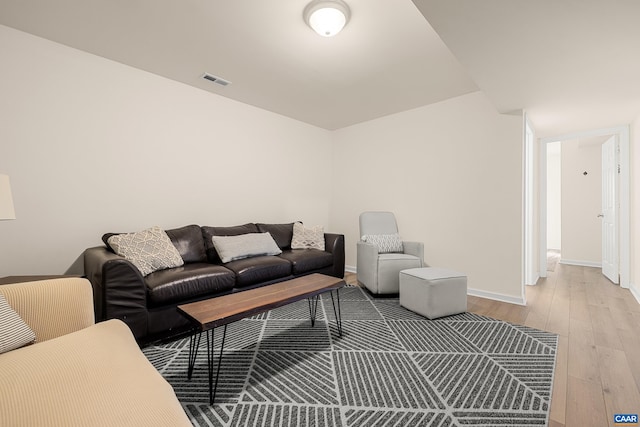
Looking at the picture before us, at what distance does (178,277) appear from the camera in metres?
2.37

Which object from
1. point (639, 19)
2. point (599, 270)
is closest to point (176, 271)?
point (639, 19)

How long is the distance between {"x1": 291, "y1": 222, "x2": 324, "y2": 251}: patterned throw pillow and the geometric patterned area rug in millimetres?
1357

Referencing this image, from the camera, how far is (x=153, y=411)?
809mm

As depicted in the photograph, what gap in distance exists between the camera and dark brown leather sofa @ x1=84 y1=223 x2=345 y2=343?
6.73ft

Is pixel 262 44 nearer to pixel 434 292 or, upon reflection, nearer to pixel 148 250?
pixel 148 250

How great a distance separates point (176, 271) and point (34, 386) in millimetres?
1722

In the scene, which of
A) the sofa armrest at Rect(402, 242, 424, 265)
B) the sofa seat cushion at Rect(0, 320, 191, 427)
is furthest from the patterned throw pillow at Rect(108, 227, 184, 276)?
the sofa armrest at Rect(402, 242, 424, 265)

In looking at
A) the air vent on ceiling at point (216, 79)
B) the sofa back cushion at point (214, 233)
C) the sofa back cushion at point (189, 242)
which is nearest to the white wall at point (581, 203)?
the sofa back cushion at point (214, 233)

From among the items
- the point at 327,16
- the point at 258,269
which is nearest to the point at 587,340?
the point at 258,269

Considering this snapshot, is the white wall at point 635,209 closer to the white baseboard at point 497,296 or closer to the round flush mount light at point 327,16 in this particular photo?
the white baseboard at point 497,296

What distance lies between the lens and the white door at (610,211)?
3.95 m

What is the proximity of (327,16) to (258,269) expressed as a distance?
2.34m

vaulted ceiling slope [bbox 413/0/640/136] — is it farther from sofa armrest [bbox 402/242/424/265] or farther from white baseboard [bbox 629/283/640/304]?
white baseboard [bbox 629/283/640/304]

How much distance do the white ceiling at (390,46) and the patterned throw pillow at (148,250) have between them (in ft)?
5.83
